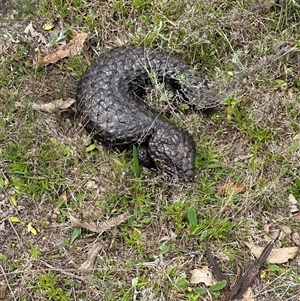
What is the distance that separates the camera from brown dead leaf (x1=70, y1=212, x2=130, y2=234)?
4137 millimetres

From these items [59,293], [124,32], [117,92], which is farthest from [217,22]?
[59,293]

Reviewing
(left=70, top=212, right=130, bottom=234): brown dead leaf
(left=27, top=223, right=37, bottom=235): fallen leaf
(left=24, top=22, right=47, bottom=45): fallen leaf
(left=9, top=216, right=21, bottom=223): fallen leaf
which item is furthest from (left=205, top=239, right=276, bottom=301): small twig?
(left=24, top=22, right=47, bottom=45): fallen leaf

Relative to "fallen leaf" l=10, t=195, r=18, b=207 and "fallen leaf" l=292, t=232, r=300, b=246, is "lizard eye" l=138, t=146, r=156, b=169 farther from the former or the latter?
"fallen leaf" l=292, t=232, r=300, b=246

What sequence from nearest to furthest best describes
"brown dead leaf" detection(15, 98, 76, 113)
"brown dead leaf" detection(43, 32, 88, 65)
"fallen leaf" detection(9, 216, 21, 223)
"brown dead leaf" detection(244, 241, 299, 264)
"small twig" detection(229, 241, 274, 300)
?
"small twig" detection(229, 241, 274, 300) < "brown dead leaf" detection(244, 241, 299, 264) < "fallen leaf" detection(9, 216, 21, 223) < "brown dead leaf" detection(15, 98, 76, 113) < "brown dead leaf" detection(43, 32, 88, 65)

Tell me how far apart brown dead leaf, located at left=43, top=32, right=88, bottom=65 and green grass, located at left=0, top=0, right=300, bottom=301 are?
5 cm

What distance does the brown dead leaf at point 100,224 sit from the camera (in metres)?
4.14

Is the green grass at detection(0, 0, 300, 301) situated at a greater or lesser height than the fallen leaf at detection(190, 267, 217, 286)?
greater

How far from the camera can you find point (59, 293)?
3.96 m

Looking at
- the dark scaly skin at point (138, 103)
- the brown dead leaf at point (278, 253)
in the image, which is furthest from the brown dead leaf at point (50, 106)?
the brown dead leaf at point (278, 253)

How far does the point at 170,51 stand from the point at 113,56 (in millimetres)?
496

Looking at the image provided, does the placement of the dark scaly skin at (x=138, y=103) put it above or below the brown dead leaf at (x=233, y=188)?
above

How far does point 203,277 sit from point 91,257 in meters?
0.79

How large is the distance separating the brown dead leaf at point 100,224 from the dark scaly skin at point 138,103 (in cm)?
46

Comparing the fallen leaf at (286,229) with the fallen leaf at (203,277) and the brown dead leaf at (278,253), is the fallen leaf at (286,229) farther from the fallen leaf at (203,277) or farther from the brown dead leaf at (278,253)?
the fallen leaf at (203,277)
